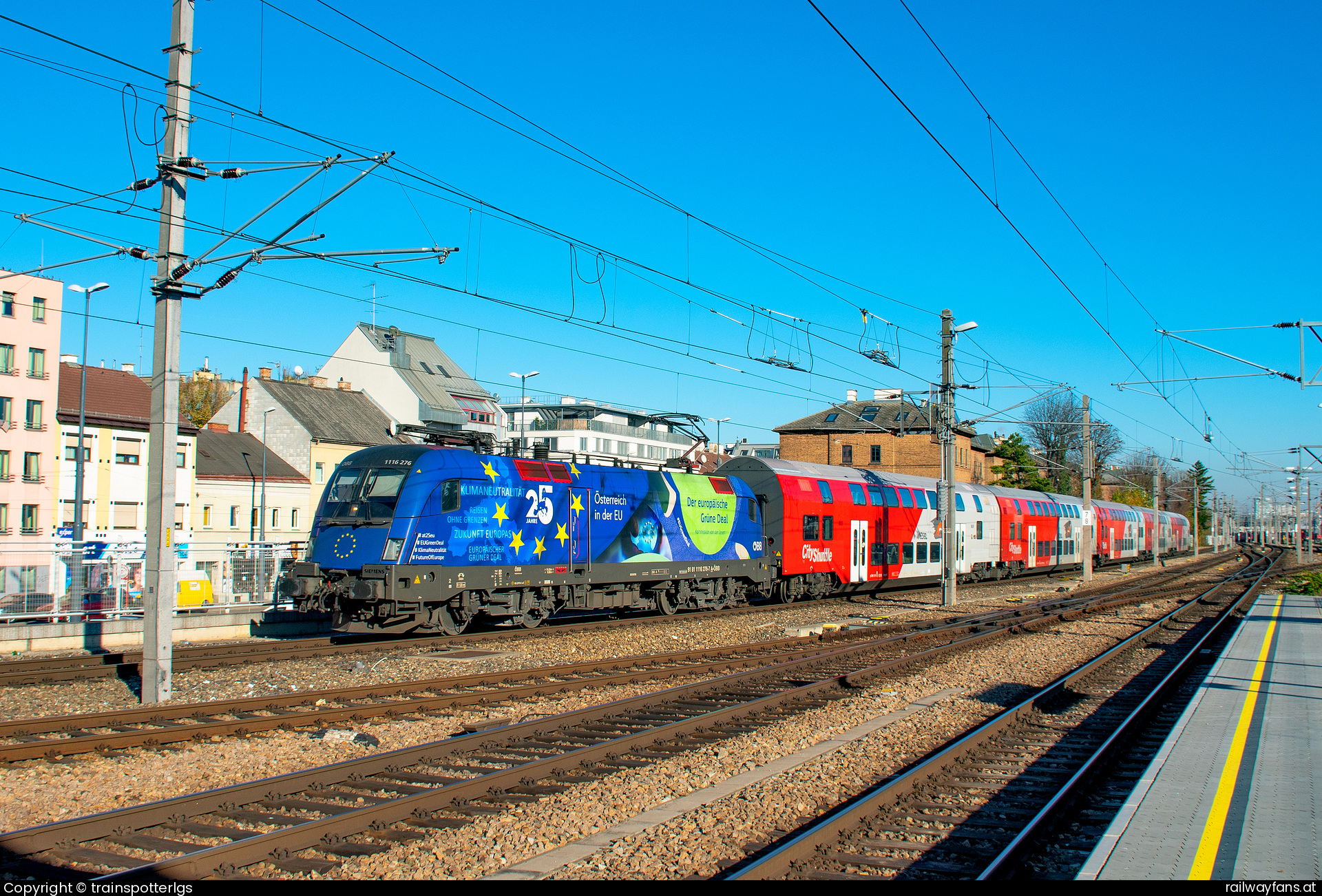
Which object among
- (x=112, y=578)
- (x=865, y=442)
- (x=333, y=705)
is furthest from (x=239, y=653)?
(x=865, y=442)

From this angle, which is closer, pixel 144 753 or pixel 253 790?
pixel 253 790

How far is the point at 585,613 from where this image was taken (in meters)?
24.9

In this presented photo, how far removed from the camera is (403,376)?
63625 millimetres

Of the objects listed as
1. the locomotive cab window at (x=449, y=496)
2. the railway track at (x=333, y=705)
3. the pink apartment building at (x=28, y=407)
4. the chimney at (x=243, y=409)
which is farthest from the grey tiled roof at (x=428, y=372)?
the railway track at (x=333, y=705)

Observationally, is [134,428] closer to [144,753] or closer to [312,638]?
[312,638]

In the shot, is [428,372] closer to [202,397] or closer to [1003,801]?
[202,397]

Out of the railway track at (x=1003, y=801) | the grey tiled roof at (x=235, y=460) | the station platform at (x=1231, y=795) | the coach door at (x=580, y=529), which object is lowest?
the railway track at (x=1003, y=801)

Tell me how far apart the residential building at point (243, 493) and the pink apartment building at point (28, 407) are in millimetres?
6319

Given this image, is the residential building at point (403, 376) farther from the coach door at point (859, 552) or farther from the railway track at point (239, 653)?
the railway track at point (239, 653)

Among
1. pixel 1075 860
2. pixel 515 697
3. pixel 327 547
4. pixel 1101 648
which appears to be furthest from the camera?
pixel 1101 648

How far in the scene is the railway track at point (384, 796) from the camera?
600 cm

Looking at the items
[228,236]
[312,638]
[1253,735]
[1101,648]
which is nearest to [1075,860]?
[1253,735]

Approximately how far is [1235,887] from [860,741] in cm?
A: 482

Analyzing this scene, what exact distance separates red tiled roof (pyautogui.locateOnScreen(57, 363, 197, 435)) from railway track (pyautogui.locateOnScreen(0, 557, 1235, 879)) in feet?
129
